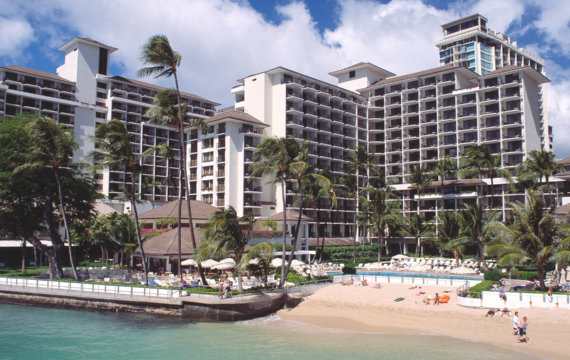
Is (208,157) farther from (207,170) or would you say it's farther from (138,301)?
(138,301)

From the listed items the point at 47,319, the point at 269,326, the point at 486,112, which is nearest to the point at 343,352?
the point at 269,326

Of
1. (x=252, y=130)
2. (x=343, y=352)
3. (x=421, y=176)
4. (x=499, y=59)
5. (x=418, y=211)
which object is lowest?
(x=343, y=352)

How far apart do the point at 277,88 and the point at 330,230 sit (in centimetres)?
2659

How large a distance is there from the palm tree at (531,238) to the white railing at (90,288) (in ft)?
77.2

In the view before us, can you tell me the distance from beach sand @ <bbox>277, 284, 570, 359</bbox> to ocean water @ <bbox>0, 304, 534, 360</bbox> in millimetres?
1384

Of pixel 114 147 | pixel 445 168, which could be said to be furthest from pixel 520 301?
pixel 445 168

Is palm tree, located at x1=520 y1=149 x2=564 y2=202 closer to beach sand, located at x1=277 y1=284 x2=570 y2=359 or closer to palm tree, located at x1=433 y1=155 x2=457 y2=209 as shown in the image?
palm tree, located at x1=433 y1=155 x2=457 y2=209

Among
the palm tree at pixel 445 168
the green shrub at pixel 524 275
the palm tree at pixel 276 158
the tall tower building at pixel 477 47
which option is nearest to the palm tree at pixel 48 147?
the palm tree at pixel 276 158

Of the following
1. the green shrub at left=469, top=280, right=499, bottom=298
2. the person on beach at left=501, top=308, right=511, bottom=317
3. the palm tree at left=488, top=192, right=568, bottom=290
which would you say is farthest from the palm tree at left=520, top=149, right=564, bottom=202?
the person on beach at left=501, top=308, right=511, bottom=317

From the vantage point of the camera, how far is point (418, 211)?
79.4 m

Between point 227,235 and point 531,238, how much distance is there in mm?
21481

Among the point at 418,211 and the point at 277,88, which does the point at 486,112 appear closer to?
the point at 418,211

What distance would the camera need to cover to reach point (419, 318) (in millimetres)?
31203

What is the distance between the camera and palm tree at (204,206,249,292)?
33344mm
